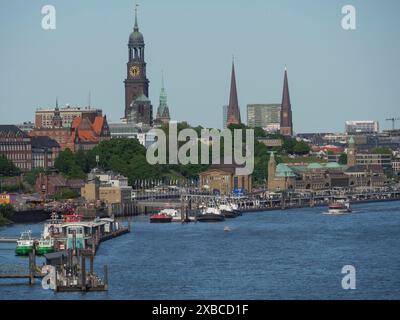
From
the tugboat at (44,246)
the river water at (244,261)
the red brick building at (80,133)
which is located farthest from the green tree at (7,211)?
the red brick building at (80,133)

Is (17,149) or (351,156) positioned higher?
(17,149)

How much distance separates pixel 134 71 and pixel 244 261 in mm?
64745

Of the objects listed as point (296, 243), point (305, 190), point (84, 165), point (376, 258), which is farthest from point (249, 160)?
point (376, 258)

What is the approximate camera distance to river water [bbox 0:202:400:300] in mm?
26359

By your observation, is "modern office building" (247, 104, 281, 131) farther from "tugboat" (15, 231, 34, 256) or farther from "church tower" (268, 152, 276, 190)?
"tugboat" (15, 231, 34, 256)

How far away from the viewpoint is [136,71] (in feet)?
317

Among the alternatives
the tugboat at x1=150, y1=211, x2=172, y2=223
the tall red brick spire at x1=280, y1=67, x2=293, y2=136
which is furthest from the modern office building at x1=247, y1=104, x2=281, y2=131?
the tugboat at x1=150, y1=211, x2=172, y2=223

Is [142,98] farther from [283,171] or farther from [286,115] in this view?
[286,115]

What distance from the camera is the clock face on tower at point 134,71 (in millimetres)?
96438

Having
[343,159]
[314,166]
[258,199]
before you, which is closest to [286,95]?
[343,159]

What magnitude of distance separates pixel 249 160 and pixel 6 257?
48.3 m

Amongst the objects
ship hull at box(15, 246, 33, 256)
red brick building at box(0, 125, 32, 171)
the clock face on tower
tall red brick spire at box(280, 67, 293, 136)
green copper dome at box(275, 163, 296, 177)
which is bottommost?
ship hull at box(15, 246, 33, 256)

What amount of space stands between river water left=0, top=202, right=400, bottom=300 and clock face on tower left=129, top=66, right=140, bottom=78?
46.9 m
